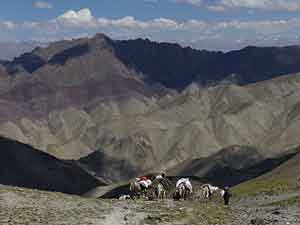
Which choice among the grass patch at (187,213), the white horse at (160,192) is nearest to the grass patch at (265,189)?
the white horse at (160,192)

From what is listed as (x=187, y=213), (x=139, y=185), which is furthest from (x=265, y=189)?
(x=187, y=213)

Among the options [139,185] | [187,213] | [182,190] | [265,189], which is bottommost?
[265,189]

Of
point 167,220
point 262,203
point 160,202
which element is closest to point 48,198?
point 160,202

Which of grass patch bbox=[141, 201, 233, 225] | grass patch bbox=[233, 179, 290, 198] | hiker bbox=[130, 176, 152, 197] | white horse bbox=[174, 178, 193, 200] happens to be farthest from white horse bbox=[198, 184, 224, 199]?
grass patch bbox=[233, 179, 290, 198]

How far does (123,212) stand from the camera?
1426 inches

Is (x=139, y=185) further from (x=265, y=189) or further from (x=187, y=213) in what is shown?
(x=265, y=189)

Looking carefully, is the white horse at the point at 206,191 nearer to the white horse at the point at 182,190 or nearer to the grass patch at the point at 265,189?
the white horse at the point at 182,190

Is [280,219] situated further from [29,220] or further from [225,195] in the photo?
[29,220]

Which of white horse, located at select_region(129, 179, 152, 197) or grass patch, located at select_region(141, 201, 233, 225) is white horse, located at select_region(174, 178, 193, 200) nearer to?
grass patch, located at select_region(141, 201, 233, 225)

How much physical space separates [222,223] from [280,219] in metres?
3.34

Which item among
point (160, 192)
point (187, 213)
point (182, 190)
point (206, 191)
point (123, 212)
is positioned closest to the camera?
point (187, 213)

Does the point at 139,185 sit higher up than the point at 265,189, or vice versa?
the point at 139,185

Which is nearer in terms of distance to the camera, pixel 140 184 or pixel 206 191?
pixel 140 184

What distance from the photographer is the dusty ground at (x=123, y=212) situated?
33031 millimetres
